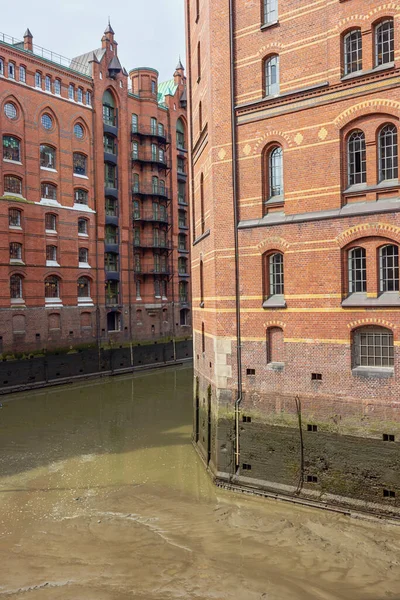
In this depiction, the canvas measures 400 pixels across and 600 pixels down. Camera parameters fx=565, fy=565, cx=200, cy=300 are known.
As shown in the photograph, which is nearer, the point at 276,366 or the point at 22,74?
the point at 276,366

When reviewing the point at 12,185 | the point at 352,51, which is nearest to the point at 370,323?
the point at 352,51

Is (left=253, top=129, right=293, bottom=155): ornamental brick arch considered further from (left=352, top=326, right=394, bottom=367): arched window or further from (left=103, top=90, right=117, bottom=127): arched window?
(left=103, top=90, right=117, bottom=127): arched window

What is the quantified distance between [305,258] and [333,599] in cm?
826

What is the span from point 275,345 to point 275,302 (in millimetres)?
1232

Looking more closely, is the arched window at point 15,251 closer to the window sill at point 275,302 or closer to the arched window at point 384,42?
the window sill at point 275,302

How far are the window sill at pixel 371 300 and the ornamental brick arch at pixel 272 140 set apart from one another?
4508 mm

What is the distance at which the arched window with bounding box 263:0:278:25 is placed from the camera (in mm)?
15954

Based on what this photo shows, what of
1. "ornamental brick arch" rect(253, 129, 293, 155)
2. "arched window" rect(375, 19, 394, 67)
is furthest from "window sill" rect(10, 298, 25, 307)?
"arched window" rect(375, 19, 394, 67)

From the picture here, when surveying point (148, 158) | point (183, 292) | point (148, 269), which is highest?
point (148, 158)

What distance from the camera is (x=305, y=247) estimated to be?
15328 mm

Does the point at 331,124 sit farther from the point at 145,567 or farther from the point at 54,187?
the point at 54,187

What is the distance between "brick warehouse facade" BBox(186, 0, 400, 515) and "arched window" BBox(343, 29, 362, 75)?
3 cm

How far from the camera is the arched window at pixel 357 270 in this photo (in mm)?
14742

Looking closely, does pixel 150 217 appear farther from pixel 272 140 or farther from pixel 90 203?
pixel 272 140
